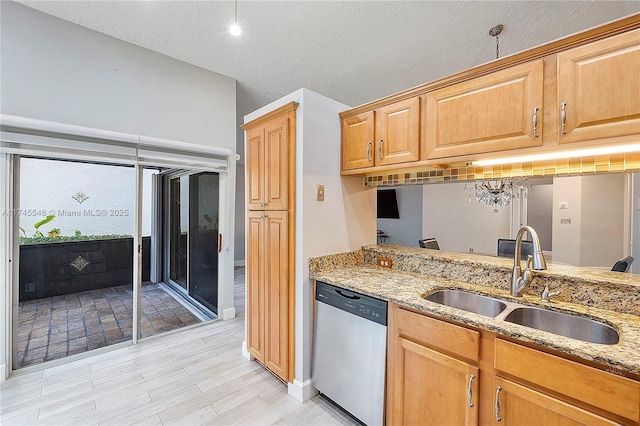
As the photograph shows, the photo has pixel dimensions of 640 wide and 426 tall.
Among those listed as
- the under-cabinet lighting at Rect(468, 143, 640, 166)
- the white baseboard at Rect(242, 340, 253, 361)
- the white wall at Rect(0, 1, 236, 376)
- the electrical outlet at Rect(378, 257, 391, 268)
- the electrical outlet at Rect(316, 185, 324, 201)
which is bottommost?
the white baseboard at Rect(242, 340, 253, 361)

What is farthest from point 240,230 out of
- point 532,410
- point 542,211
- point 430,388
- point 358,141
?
point 532,410

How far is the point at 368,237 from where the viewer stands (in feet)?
8.70

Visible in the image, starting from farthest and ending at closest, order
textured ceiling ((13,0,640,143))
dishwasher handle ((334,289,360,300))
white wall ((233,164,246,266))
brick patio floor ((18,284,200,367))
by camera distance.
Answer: white wall ((233,164,246,266))
brick patio floor ((18,284,200,367))
textured ceiling ((13,0,640,143))
dishwasher handle ((334,289,360,300))

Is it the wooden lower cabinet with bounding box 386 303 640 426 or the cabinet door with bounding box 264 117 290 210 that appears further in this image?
the cabinet door with bounding box 264 117 290 210

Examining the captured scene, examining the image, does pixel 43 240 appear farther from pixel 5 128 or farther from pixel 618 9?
pixel 618 9

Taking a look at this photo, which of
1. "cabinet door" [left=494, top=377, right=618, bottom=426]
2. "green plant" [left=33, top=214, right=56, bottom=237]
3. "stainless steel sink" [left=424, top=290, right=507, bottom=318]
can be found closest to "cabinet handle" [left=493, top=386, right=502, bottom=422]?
"cabinet door" [left=494, top=377, right=618, bottom=426]

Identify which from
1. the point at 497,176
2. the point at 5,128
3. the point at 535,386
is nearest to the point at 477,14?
the point at 497,176

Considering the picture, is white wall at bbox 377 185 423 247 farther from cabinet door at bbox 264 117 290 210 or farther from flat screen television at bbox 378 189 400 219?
cabinet door at bbox 264 117 290 210

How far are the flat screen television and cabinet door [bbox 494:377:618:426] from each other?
254 inches

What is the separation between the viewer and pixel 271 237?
2.34 m

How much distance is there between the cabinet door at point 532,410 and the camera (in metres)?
1.07

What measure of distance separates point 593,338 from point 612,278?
40cm

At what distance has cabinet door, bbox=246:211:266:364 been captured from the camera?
246 cm

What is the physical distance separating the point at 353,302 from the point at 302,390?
0.86m
